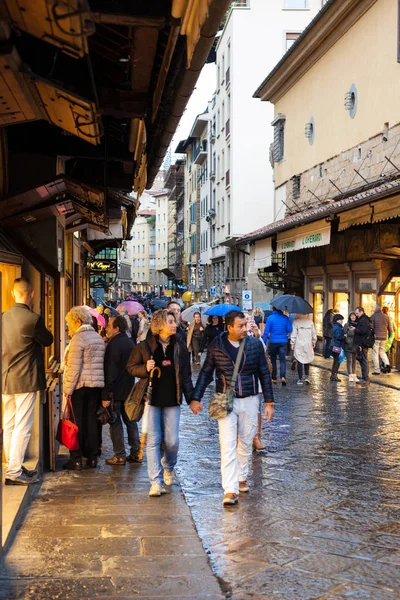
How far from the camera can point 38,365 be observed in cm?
790

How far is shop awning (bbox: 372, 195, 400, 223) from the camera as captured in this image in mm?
16859

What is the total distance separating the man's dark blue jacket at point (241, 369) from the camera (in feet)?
26.3

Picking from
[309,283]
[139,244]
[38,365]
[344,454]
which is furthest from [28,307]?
[139,244]

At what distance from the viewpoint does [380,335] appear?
20656 millimetres

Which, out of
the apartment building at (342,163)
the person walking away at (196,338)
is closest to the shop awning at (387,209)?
the apartment building at (342,163)

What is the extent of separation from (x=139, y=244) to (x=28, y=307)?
5649 inches

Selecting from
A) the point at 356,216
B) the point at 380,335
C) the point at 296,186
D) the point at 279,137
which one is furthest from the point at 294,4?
the point at 356,216

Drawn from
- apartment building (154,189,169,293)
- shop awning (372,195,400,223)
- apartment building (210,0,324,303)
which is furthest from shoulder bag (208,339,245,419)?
apartment building (154,189,169,293)

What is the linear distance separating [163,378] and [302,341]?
10696 millimetres

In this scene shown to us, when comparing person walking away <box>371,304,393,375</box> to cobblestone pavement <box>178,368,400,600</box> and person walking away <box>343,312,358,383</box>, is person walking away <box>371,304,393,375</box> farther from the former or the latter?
cobblestone pavement <box>178,368,400,600</box>

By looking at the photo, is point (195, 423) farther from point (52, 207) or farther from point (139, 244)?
point (139, 244)

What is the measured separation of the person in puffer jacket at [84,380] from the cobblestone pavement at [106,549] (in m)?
0.75

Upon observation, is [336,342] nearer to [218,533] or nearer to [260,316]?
[260,316]

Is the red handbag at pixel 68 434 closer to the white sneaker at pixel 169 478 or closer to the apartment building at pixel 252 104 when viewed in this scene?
the white sneaker at pixel 169 478
